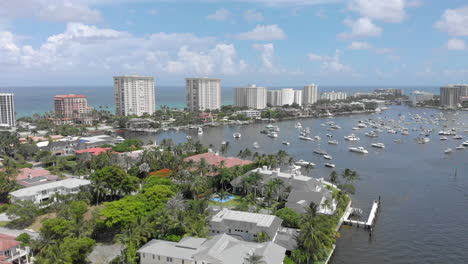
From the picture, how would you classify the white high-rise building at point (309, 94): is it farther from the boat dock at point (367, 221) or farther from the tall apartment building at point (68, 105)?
the boat dock at point (367, 221)

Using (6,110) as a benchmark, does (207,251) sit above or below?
below

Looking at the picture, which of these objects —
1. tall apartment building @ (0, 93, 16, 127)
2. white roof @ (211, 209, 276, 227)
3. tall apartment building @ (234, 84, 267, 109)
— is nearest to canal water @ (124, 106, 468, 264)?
white roof @ (211, 209, 276, 227)

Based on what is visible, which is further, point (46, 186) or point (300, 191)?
point (46, 186)

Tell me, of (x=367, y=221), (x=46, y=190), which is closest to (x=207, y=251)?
(x=367, y=221)

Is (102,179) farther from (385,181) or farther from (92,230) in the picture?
(385,181)

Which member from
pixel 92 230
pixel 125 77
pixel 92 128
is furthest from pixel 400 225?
pixel 125 77

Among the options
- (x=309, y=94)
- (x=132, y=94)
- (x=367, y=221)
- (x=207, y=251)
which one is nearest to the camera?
(x=207, y=251)

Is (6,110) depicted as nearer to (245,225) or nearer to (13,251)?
(13,251)
